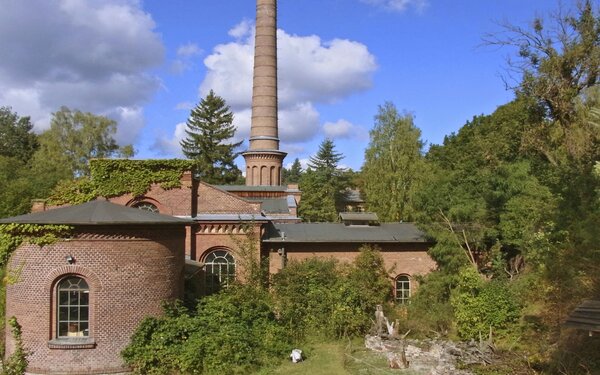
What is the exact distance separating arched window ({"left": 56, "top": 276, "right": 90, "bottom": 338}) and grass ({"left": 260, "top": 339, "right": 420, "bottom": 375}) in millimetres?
4585

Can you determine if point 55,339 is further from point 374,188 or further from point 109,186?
point 374,188

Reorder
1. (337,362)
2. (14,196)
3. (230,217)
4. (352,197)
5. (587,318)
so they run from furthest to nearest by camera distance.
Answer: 1. (352,197)
2. (14,196)
3. (230,217)
4. (337,362)
5. (587,318)

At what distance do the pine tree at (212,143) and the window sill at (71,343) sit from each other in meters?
36.6

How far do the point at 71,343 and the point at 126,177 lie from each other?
8.81 meters

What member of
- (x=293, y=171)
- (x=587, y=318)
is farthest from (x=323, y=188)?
(x=293, y=171)

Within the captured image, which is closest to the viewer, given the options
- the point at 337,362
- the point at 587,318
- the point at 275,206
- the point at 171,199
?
the point at 587,318

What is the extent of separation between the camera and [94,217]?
39.9 feet

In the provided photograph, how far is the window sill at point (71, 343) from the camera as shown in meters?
11.9

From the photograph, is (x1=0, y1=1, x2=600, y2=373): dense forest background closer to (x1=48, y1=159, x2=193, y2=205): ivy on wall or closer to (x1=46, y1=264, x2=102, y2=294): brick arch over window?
(x1=46, y1=264, x2=102, y2=294): brick arch over window

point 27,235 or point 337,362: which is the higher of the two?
point 27,235

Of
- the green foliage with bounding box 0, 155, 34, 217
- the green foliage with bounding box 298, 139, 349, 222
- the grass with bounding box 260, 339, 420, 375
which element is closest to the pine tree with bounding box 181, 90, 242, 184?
the green foliage with bounding box 298, 139, 349, 222

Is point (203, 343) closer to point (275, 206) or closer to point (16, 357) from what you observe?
point (16, 357)

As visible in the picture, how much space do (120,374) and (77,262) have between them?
290 cm

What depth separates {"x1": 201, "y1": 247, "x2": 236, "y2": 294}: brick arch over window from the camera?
19734 mm
